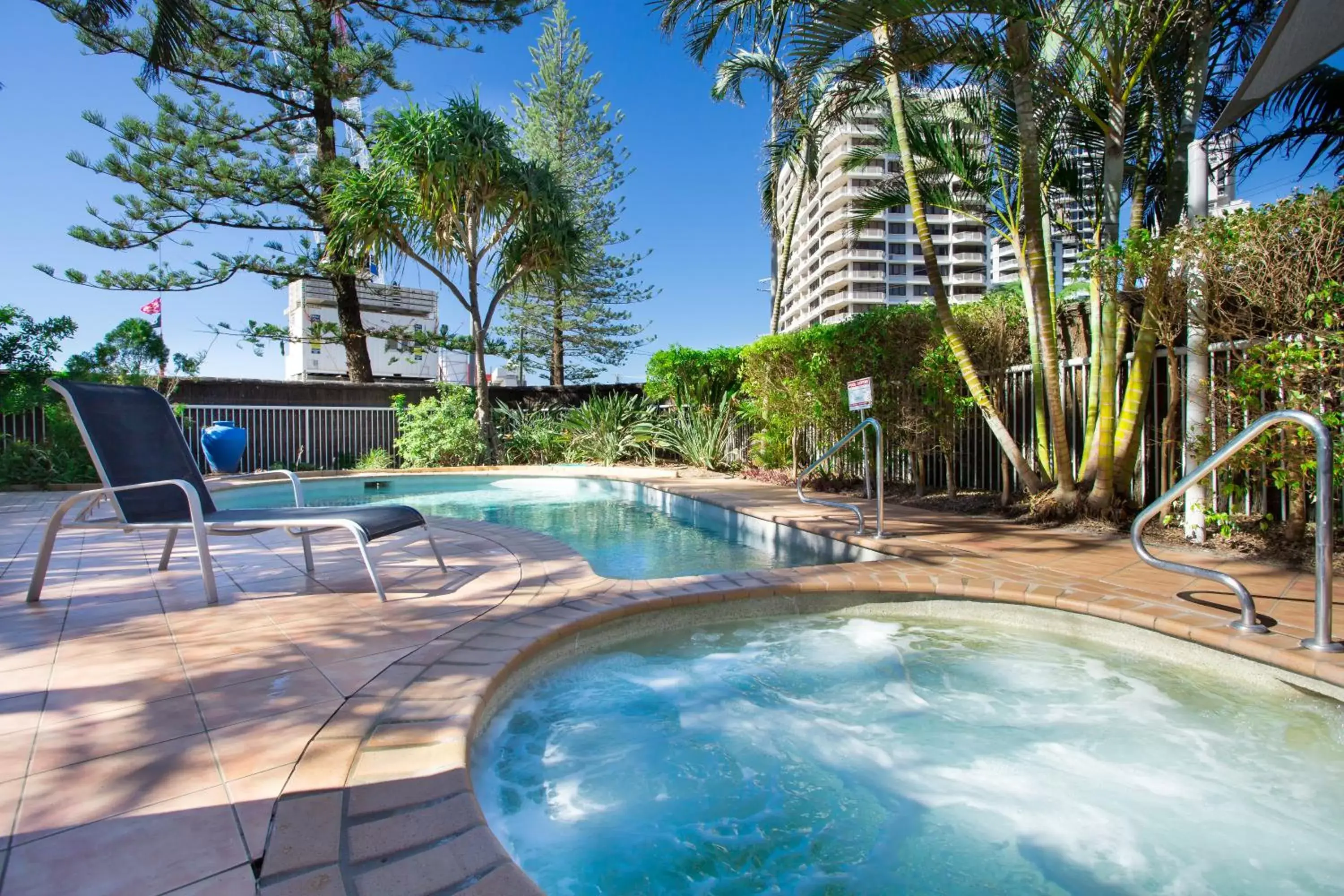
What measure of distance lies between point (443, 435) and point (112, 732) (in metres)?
9.38

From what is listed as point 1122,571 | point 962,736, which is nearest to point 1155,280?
point 1122,571

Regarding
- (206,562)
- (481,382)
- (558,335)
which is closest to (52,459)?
(481,382)

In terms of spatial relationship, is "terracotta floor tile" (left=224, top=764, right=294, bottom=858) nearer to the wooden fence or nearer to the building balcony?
the wooden fence

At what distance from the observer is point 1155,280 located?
3918 millimetres

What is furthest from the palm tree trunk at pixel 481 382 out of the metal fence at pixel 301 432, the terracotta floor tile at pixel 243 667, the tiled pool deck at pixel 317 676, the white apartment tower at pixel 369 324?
the terracotta floor tile at pixel 243 667

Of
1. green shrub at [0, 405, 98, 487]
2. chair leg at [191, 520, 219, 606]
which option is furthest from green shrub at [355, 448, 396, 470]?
chair leg at [191, 520, 219, 606]

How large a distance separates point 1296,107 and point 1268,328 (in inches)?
218

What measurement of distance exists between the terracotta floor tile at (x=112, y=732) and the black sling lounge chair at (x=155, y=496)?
1.01 metres

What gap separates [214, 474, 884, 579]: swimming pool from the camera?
439cm

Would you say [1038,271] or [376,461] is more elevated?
[1038,271]

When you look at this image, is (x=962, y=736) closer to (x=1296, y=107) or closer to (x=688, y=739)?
(x=688, y=739)

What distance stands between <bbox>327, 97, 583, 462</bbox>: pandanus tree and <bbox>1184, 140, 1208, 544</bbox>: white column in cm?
812

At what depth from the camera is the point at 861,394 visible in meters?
4.57

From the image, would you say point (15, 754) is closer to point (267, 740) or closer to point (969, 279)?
point (267, 740)
